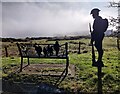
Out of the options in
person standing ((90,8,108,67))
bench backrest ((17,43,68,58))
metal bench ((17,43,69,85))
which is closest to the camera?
person standing ((90,8,108,67))

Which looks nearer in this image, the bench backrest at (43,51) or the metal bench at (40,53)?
the metal bench at (40,53)

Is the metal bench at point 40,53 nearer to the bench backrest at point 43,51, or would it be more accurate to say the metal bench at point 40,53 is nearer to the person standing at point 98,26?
the bench backrest at point 43,51

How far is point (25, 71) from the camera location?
1058 centimetres

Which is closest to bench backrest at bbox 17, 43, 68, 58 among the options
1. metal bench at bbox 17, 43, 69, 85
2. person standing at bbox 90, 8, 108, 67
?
metal bench at bbox 17, 43, 69, 85

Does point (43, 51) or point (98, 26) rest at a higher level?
point (98, 26)

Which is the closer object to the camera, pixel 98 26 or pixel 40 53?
pixel 98 26

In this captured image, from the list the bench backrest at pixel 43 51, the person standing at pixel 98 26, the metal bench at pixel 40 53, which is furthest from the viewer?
the bench backrest at pixel 43 51

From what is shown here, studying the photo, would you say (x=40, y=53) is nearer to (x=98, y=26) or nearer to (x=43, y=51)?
(x=43, y=51)

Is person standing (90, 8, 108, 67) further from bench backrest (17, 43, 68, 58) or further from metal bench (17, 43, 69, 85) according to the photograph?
bench backrest (17, 43, 68, 58)

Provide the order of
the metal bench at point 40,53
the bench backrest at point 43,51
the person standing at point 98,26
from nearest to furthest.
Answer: the person standing at point 98,26 < the metal bench at point 40,53 < the bench backrest at point 43,51

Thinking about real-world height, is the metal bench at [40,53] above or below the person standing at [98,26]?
below

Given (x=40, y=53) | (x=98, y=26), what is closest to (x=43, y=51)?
(x=40, y=53)

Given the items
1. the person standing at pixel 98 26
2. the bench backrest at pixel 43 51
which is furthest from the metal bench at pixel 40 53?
the person standing at pixel 98 26

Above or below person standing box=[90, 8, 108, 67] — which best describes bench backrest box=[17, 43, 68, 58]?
below
